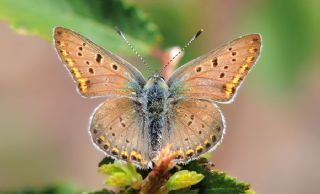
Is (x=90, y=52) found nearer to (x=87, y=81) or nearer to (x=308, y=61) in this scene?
(x=87, y=81)

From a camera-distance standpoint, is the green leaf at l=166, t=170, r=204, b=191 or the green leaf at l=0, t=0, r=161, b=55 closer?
the green leaf at l=166, t=170, r=204, b=191

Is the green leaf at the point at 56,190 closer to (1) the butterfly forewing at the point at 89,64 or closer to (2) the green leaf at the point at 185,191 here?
(1) the butterfly forewing at the point at 89,64

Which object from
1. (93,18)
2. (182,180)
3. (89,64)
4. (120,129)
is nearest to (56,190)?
(120,129)

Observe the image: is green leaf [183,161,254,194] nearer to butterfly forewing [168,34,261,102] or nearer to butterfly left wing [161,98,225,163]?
butterfly left wing [161,98,225,163]

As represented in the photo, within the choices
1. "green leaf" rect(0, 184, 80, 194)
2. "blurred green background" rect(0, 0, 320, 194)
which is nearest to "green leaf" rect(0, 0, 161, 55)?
"blurred green background" rect(0, 0, 320, 194)

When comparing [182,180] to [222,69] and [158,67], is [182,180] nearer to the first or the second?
[222,69]

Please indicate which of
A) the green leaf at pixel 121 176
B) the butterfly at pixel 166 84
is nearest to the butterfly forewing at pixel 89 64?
the butterfly at pixel 166 84
